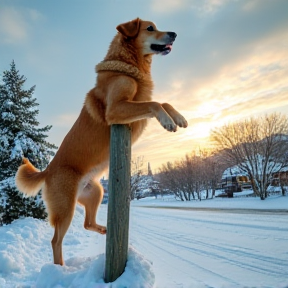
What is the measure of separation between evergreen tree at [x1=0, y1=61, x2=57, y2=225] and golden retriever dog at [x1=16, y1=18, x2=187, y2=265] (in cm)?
789

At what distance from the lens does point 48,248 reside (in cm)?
605

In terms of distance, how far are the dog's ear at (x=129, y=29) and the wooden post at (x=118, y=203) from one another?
1435 mm

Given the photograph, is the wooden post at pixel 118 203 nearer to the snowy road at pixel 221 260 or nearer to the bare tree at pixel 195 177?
the snowy road at pixel 221 260

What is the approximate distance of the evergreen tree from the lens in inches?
407

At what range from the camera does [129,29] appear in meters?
3.56

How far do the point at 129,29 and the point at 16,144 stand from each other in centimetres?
971

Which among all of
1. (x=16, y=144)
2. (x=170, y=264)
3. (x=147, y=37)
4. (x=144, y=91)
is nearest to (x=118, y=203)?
(x=144, y=91)

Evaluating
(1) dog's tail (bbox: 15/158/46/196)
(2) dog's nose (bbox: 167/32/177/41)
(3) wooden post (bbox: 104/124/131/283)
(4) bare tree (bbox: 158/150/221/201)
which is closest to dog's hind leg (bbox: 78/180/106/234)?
(1) dog's tail (bbox: 15/158/46/196)

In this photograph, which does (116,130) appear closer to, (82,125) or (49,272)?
(82,125)

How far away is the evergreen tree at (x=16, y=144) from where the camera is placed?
10.3 metres

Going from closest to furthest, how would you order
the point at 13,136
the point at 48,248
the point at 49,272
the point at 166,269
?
the point at 49,272 < the point at 166,269 < the point at 48,248 < the point at 13,136

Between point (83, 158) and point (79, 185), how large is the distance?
355mm

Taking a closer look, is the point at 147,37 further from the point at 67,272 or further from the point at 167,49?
the point at 67,272

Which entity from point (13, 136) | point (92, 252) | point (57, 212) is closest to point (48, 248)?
point (92, 252)
